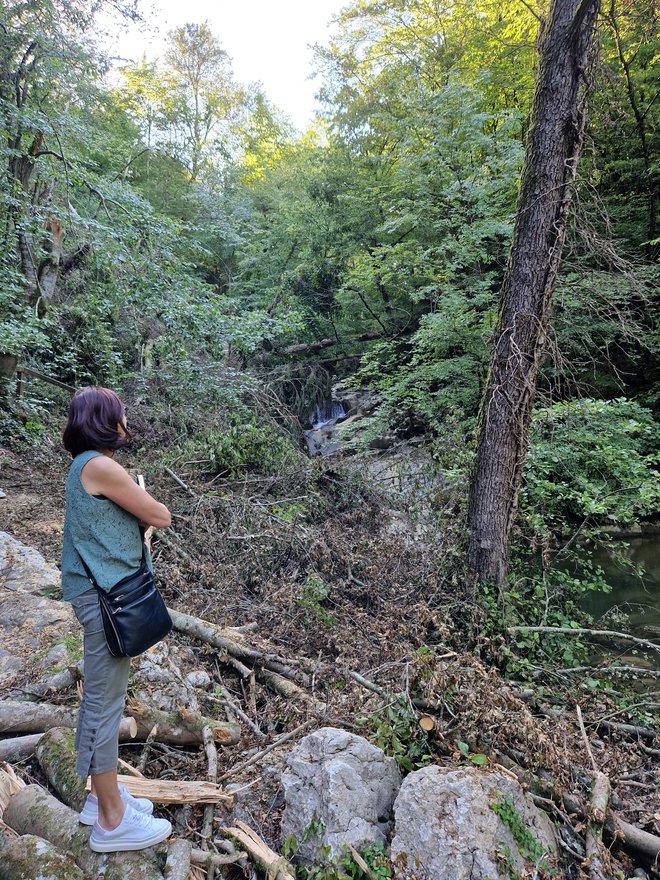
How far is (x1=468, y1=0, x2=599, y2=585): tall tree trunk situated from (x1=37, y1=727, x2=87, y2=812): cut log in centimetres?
340

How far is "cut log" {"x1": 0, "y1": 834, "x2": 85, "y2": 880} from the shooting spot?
1634 mm

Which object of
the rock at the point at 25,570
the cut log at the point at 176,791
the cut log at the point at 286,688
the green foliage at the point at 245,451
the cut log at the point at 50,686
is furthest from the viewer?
the green foliage at the point at 245,451

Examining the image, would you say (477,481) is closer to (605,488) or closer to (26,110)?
(605,488)

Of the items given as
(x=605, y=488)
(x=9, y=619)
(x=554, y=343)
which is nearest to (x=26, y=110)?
(x=9, y=619)

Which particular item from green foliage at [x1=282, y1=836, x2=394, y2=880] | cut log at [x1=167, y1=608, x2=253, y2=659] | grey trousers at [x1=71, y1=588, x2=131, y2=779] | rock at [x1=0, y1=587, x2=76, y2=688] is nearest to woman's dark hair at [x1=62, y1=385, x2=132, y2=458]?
grey trousers at [x1=71, y1=588, x2=131, y2=779]

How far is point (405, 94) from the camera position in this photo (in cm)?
1029

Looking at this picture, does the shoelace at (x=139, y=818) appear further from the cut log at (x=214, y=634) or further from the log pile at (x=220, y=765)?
the cut log at (x=214, y=634)

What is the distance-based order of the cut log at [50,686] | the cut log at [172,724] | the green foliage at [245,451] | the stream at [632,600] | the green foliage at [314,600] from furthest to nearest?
the green foliage at [245,451] → the stream at [632,600] → the green foliage at [314,600] → the cut log at [50,686] → the cut log at [172,724]

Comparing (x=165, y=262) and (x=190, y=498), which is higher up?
(x=165, y=262)

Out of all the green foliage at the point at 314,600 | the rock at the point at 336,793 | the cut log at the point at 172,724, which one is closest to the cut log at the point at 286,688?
the cut log at the point at 172,724

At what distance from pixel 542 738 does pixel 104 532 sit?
7.78ft

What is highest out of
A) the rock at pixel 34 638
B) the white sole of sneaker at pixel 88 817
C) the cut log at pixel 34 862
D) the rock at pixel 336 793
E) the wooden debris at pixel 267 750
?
the rock at pixel 34 638

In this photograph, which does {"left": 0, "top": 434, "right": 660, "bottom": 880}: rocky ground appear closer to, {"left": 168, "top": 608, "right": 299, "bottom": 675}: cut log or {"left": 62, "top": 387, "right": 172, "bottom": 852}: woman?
{"left": 168, "top": 608, "right": 299, "bottom": 675}: cut log

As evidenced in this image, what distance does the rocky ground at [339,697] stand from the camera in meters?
2.07
